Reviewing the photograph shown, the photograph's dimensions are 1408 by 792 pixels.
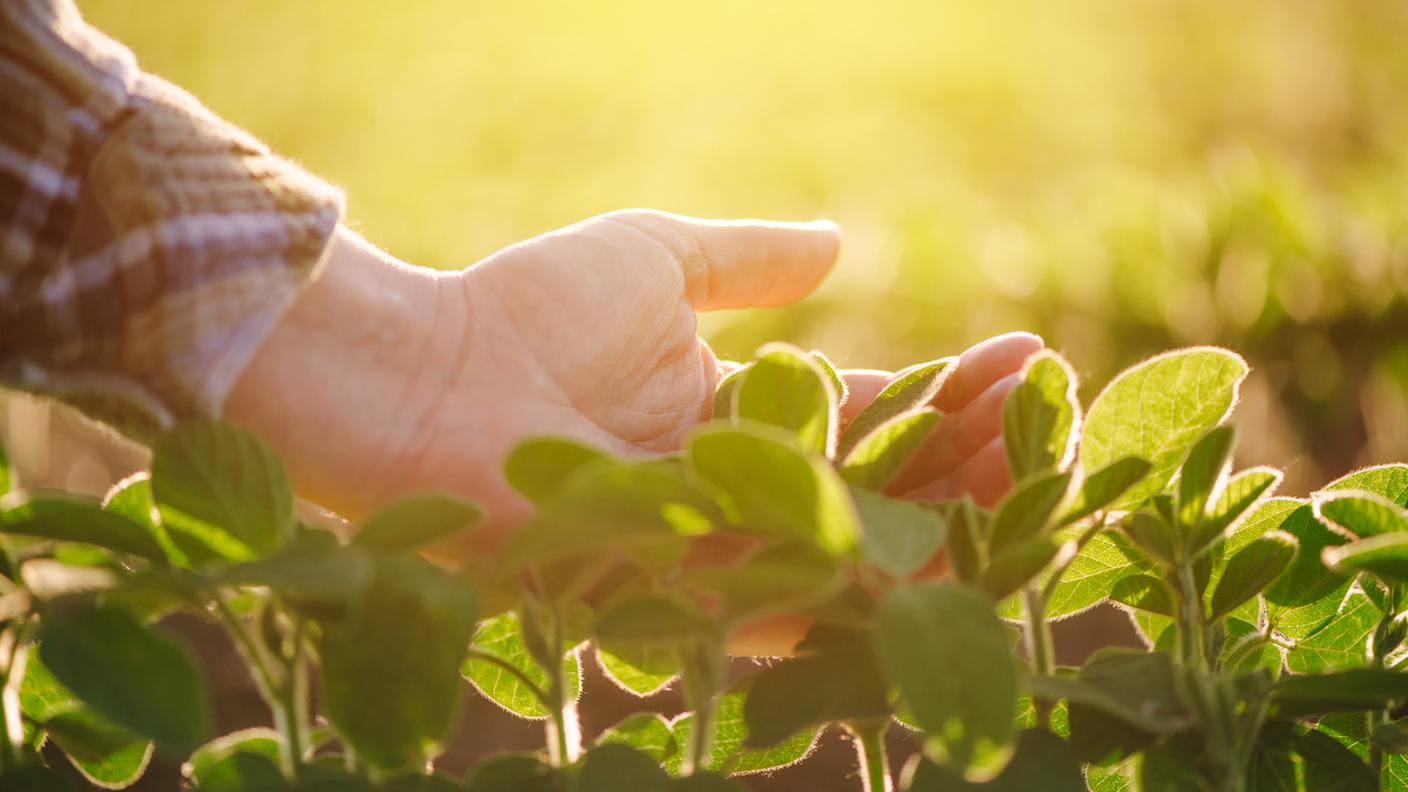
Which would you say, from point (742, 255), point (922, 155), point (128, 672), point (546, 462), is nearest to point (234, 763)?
point (128, 672)

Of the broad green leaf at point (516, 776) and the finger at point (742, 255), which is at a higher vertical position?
the finger at point (742, 255)

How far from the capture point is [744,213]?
469 cm

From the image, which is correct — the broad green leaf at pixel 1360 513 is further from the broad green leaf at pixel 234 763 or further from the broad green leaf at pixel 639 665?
the broad green leaf at pixel 234 763

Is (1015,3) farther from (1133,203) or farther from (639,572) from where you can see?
(639,572)

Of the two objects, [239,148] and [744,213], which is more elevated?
[239,148]

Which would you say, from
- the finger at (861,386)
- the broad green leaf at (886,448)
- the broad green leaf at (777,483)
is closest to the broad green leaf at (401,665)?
the broad green leaf at (777,483)

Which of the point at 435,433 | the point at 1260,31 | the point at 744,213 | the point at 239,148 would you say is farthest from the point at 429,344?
the point at 1260,31

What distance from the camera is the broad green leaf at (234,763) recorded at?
517 mm

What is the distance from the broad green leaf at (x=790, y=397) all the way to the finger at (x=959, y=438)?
26 centimetres

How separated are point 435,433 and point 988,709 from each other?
0.60 m

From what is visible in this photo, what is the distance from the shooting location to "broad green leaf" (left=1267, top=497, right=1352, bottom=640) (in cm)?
63

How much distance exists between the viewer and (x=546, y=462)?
19.4 inches

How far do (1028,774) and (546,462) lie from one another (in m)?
0.23

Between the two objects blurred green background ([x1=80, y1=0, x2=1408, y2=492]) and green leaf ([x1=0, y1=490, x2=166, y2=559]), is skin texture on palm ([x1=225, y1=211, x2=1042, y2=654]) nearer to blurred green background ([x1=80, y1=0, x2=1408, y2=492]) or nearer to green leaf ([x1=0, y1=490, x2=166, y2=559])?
green leaf ([x1=0, y1=490, x2=166, y2=559])
